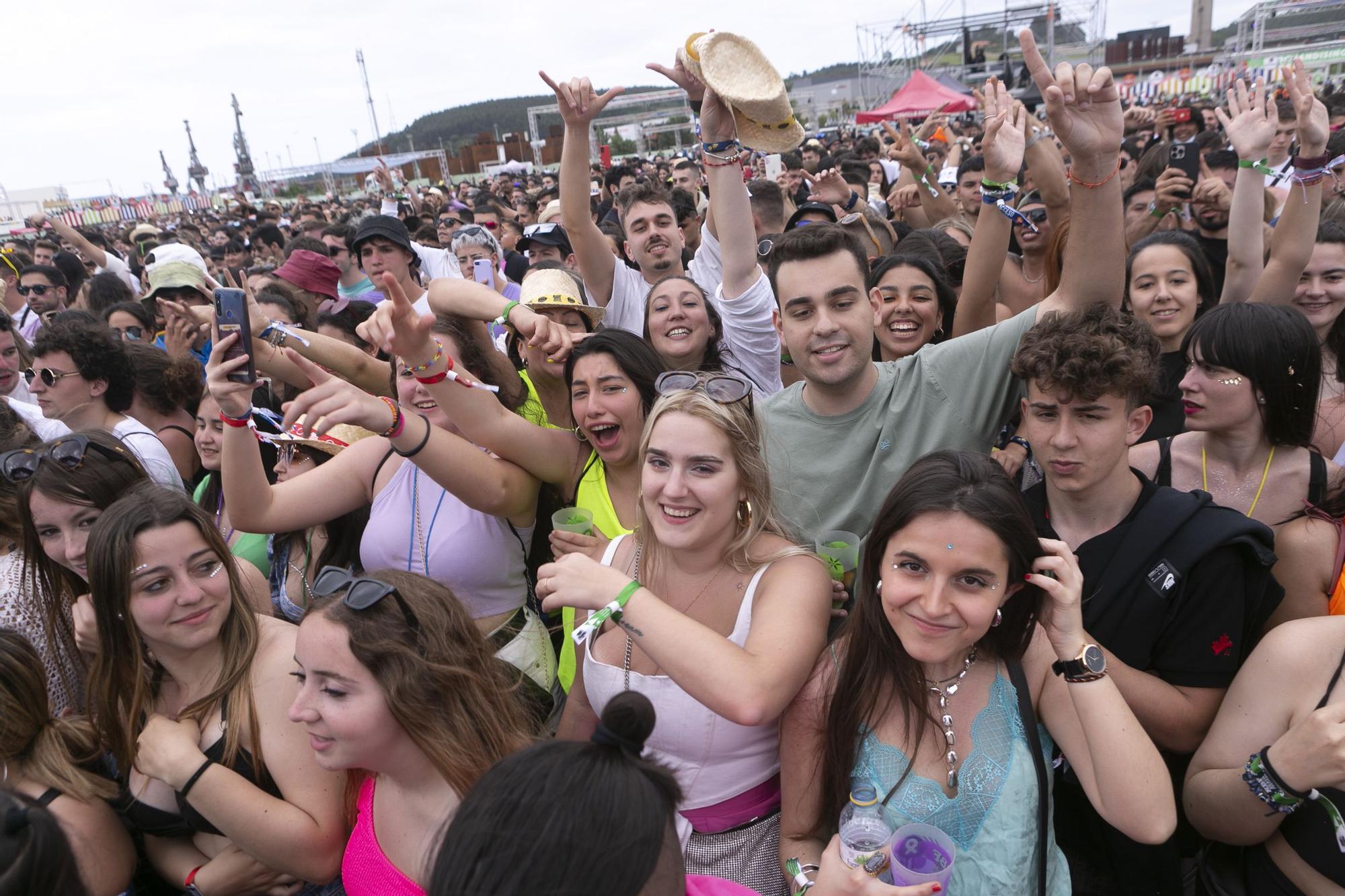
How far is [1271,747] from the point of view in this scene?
5.74ft

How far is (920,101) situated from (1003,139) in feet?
79.7

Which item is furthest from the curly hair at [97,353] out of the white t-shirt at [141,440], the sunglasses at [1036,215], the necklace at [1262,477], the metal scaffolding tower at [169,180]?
the metal scaffolding tower at [169,180]

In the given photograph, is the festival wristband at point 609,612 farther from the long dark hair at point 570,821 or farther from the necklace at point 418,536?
the necklace at point 418,536

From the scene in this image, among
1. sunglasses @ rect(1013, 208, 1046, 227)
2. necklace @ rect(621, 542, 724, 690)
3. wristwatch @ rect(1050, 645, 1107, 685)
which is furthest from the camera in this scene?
sunglasses @ rect(1013, 208, 1046, 227)

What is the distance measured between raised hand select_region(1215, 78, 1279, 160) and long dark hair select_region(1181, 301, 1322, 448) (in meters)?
1.72

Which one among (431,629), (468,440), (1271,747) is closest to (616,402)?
(468,440)

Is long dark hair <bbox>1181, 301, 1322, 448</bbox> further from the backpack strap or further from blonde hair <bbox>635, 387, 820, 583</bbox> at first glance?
blonde hair <bbox>635, 387, 820, 583</bbox>

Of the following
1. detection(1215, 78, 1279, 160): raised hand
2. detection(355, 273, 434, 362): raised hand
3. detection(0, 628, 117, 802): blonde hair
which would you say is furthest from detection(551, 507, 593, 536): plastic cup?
detection(1215, 78, 1279, 160): raised hand

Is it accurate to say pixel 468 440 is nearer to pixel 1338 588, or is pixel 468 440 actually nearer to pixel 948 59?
pixel 1338 588

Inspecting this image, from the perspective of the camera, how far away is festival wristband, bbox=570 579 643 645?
1770mm

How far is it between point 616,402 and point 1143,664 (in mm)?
1746

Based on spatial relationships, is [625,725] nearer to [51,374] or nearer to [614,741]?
[614,741]

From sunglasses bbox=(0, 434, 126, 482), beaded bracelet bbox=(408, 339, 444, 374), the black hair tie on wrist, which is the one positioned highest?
beaded bracelet bbox=(408, 339, 444, 374)

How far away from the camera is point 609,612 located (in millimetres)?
1826
